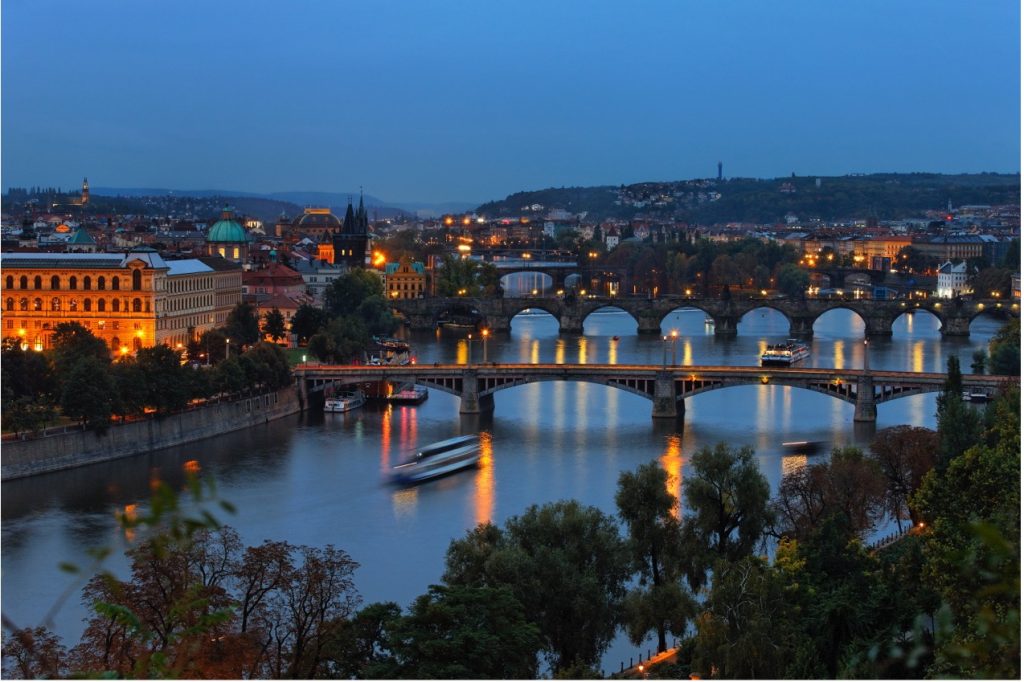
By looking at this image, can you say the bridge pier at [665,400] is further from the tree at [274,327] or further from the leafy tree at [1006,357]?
the tree at [274,327]

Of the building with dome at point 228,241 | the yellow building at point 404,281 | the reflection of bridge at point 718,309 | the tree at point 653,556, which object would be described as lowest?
the tree at point 653,556

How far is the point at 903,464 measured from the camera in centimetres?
1073

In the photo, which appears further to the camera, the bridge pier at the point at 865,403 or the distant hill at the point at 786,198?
the distant hill at the point at 786,198

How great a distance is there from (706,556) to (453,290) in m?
23.9

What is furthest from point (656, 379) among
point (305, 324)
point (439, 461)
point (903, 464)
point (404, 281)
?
point (404, 281)

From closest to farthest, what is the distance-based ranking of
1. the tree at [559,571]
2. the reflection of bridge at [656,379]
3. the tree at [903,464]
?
1. the tree at [559,571]
2. the tree at [903,464]
3. the reflection of bridge at [656,379]

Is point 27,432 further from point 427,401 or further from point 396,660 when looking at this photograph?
point 396,660

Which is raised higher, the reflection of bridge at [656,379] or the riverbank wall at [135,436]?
the reflection of bridge at [656,379]

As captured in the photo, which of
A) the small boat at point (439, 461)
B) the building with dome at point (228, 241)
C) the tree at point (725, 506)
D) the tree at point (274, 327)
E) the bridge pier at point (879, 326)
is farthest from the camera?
→ the building with dome at point (228, 241)

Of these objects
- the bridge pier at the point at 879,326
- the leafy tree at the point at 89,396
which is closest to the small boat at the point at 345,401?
the leafy tree at the point at 89,396

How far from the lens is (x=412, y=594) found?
8.73m

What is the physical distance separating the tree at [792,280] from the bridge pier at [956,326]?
9.55 metres

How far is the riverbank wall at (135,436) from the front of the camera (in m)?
12.5

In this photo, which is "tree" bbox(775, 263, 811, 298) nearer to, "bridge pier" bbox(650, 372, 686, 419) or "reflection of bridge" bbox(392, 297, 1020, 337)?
"reflection of bridge" bbox(392, 297, 1020, 337)
